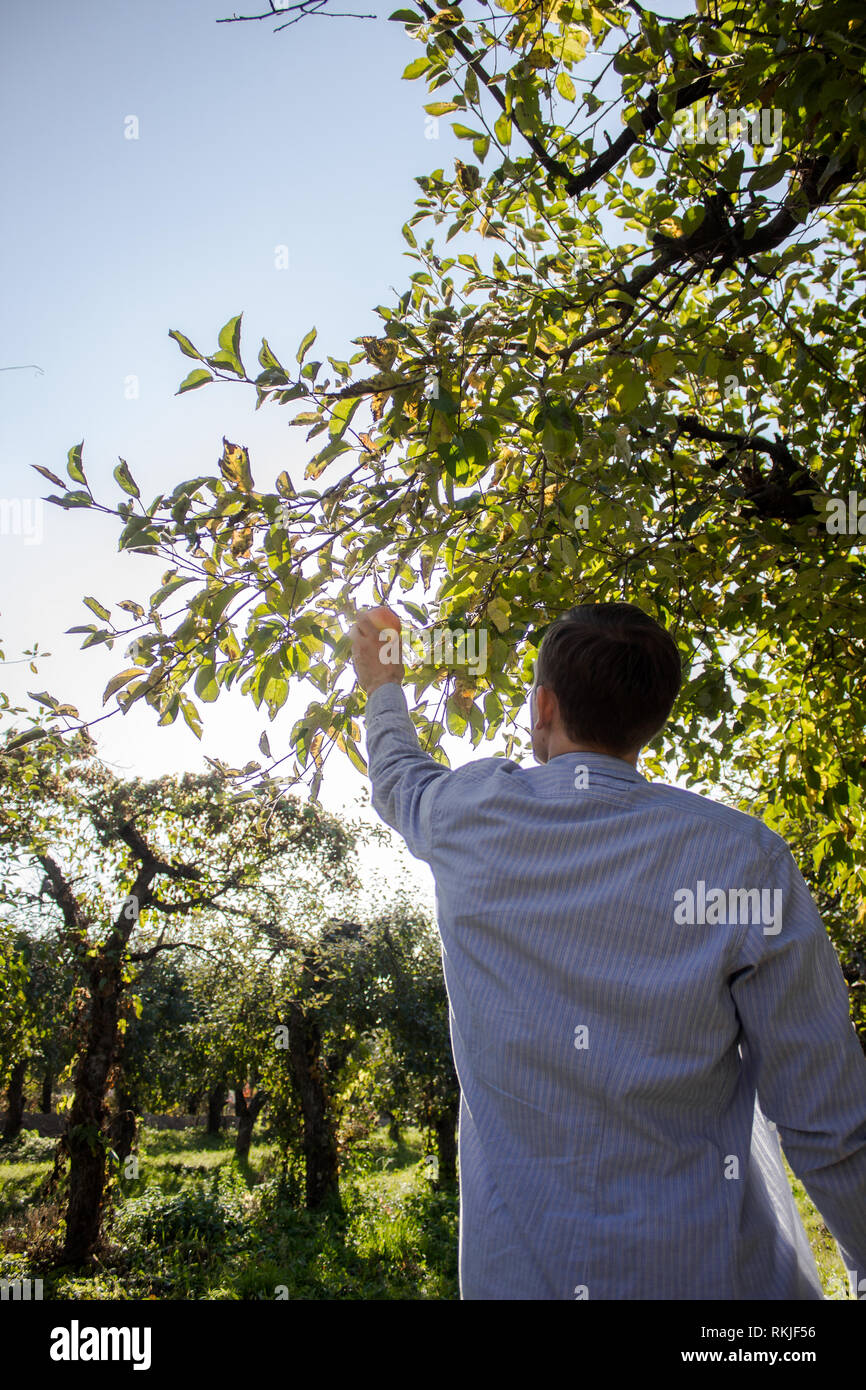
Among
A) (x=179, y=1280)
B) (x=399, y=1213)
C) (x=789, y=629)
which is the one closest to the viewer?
(x=789, y=629)

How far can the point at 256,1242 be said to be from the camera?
10633 mm

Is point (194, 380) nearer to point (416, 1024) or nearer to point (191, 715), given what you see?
point (191, 715)

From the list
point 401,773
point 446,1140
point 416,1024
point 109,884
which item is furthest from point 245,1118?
point 401,773

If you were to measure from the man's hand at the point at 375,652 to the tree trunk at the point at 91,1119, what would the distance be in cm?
872

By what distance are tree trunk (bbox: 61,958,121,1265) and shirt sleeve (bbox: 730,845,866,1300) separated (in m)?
9.44

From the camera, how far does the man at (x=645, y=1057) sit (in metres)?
1.08

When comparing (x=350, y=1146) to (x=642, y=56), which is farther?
(x=350, y=1146)

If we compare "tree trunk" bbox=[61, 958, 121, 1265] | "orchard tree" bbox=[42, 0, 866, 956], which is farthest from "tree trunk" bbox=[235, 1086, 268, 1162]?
"orchard tree" bbox=[42, 0, 866, 956]

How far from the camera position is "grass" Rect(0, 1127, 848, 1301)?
8297 mm

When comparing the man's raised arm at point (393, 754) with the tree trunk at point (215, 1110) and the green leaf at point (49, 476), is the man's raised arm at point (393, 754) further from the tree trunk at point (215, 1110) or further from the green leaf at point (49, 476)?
the tree trunk at point (215, 1110)

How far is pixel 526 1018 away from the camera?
117 cm
